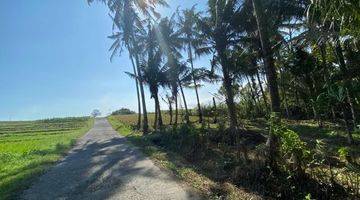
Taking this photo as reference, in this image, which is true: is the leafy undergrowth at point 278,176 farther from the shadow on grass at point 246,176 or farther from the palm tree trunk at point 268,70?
the palm tree trunk at point 268,70

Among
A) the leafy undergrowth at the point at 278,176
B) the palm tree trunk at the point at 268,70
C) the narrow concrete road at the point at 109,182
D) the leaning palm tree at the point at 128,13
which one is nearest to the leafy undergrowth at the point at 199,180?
the leafy undergrowth at the point at 278,176

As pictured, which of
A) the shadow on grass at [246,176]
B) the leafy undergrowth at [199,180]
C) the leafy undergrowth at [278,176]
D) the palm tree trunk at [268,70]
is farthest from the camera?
the palm tree trunk at [268,70]

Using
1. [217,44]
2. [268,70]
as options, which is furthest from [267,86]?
[268,70]

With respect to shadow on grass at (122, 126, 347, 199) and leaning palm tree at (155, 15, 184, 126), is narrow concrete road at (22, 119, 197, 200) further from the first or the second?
leaning palm tree at (155, 15, 184, 126)

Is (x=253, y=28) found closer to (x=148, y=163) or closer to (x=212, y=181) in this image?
(x=148, y=163)

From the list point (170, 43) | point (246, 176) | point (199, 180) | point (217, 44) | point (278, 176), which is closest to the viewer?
point (278, 176)

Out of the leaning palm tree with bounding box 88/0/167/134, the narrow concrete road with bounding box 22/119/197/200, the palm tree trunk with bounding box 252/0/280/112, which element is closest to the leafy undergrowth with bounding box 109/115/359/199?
the narrow concrete road with bounding box 22/119/197/200

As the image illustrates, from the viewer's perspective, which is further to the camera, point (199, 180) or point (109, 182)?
point (109, 182)

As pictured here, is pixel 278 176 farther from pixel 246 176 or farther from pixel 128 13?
pixel 128 13

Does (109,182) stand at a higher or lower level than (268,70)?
lower

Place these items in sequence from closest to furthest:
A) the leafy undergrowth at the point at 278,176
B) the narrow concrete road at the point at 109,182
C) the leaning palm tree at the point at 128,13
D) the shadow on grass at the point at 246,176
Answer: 1. the leafy undergrowth at the point at 278,176
2. the shadow on grass at the point at 246,176
3. the narrow concrete road at the point at 109,182
4. the leaning palm tree at the point at 128,13

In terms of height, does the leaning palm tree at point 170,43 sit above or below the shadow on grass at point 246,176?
above

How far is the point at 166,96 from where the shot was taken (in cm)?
3809

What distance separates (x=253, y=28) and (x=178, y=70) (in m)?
14.2
